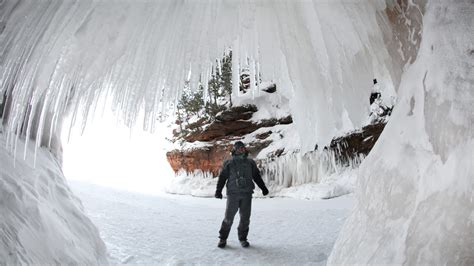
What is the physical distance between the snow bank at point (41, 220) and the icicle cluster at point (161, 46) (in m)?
0.85

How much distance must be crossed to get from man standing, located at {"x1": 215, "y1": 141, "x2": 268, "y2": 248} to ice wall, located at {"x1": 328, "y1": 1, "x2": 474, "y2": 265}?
2585 mm

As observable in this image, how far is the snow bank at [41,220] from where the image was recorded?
2381 mm

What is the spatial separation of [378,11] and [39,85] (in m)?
1.99

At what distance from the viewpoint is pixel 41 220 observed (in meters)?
2.76

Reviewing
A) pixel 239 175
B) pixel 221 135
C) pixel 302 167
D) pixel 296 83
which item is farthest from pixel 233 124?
pixel 296 83

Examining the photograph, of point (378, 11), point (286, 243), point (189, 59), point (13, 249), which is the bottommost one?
point (286, 243)

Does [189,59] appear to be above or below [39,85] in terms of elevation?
above

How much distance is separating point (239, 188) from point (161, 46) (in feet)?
9.14

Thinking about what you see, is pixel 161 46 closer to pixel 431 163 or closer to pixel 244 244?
pixel 431 163

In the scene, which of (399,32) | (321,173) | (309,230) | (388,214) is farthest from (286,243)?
(321,173)

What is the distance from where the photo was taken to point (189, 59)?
1.92 metres

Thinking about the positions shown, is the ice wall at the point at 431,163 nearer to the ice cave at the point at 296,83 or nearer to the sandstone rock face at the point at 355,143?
the ice cave at the point at 296,83

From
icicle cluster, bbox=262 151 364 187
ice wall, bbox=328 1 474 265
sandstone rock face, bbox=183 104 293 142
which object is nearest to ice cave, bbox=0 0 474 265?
ice wall, bbox=328 1 474 265

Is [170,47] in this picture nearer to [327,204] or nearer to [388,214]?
[388,214]
